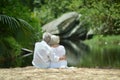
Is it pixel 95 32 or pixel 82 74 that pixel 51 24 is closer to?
pixel 95 32

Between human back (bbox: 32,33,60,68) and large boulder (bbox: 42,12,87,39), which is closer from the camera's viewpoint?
human back (bbox: 32,33,60,68)

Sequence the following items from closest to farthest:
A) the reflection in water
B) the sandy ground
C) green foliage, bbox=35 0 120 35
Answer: the sandy ground < the reflection in water < green foliage, bbox=35 0 120 35

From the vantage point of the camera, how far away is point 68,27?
3688 cm

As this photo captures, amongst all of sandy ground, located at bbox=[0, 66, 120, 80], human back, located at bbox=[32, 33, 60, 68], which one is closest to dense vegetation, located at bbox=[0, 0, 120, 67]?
human back, located at bbox=[32, 33, 60, 68]

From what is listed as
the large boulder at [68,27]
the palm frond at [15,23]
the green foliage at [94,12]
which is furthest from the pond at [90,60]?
the large boulder at [68,27]

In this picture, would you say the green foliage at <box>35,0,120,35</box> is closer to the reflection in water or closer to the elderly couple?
the reflection in water

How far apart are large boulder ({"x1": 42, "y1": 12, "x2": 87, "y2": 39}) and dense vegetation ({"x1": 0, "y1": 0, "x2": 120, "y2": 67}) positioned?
3.73 m

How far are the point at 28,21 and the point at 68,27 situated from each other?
696 inches

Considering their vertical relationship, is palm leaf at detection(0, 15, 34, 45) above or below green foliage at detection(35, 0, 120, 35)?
above

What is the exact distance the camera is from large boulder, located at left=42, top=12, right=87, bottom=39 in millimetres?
36344

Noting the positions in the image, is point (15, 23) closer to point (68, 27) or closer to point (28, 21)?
point (28, 21)

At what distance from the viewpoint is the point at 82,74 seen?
8.32m

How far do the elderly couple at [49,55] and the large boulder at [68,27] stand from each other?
26402mm

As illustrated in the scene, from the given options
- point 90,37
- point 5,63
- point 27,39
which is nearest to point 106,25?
point 90,37
